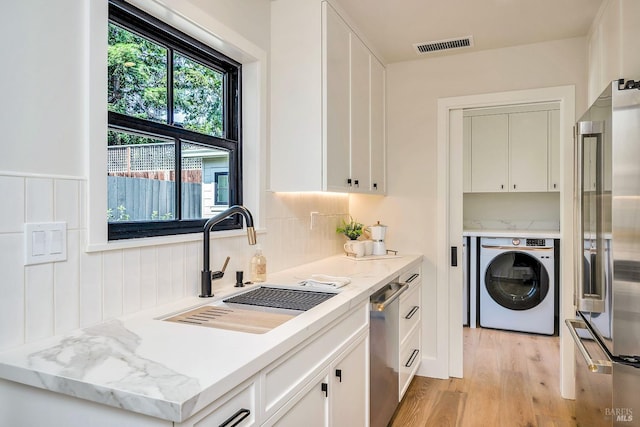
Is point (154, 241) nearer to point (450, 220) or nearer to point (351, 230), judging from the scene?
point (351, 230)

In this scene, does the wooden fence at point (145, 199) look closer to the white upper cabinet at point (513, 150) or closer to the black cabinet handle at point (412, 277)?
the black cabinet handle at point (412, 277)

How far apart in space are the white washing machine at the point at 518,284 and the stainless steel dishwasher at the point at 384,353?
226 centimetres

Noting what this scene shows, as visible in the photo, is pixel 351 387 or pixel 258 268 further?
pixel 258 268

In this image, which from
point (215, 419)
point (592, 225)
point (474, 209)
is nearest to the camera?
point (215, 419)

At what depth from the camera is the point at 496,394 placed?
2.91 metres

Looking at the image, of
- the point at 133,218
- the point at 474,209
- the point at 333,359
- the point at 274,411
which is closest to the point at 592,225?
the point at 333,359

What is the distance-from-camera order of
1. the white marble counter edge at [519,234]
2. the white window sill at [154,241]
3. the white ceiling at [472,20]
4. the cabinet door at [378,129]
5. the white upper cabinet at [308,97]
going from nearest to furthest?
the white window sill at [154,241]
the white upper cabinet at [308,97]
the white ceiling at [472,20]
the cabinet door at [378,129]
the white marble counter edge at [519,234]

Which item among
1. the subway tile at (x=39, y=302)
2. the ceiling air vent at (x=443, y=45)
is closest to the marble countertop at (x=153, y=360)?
the subway tile at (x=39, y=302)

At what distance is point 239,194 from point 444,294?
6.04 feet

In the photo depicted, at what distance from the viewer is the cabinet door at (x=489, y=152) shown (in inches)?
181

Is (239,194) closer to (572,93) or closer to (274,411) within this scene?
(274,411)

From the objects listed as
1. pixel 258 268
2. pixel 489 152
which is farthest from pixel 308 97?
pixel 489 152

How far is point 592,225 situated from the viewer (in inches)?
73.4

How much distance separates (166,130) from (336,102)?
39.4 inches
